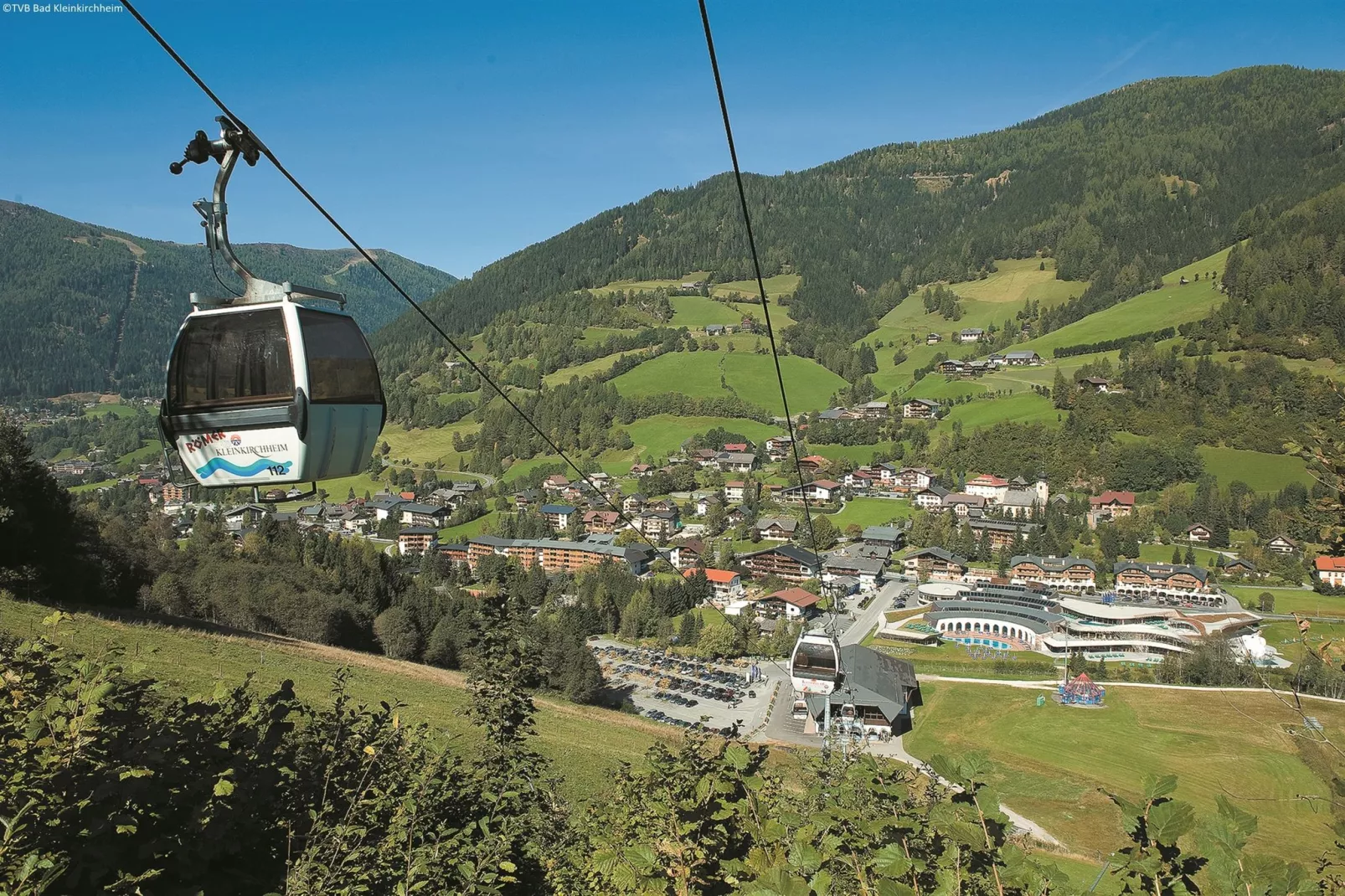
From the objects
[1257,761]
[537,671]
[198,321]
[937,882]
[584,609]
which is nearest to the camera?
[937,882]

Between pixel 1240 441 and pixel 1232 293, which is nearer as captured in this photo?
pixel 1240 441

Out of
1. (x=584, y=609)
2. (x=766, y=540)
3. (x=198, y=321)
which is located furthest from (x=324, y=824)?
(x=766, y=540)

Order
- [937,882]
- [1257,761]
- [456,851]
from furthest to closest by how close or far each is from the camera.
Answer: [1257,761]
[456,851]
[937,882]

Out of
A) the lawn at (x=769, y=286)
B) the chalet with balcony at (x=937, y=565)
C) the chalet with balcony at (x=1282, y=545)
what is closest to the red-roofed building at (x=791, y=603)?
the chalet with balcony at (x=937, y=565)

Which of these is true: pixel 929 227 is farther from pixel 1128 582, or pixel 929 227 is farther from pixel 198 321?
pixel 198 321

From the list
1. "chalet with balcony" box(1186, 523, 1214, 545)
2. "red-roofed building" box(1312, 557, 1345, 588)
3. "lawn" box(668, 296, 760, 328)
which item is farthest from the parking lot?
"lawn" box(668, 296, 760, 328)

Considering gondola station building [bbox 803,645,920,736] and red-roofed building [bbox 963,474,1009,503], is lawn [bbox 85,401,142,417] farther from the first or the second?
gondola station building [bbox 803,645,920,736]
